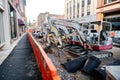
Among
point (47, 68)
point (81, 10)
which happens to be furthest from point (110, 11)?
point (47, 68)

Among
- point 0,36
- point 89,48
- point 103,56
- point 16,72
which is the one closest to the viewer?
point 16,72

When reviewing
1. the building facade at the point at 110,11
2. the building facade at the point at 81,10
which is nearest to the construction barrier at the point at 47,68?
the building facade at the point at 110,11

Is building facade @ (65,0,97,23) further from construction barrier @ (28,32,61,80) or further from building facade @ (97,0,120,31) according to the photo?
construction barrier @ (28,32,61,80)

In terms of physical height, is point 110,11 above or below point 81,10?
below

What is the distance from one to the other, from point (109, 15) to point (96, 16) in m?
2.96

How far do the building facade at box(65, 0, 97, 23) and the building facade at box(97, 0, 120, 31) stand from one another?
8.31ft

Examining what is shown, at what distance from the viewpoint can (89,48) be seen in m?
10.8

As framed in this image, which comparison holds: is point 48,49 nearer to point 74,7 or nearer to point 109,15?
point 109,15

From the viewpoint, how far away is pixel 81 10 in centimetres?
3269

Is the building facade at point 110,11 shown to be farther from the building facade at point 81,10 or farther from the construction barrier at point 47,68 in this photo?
the construction barrier at point 47,68

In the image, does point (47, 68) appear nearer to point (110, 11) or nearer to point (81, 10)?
point (110, 11)

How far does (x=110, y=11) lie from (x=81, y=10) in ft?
38.7

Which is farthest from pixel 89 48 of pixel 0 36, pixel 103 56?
pixel 0 36

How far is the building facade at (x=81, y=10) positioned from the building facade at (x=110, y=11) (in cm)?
253
